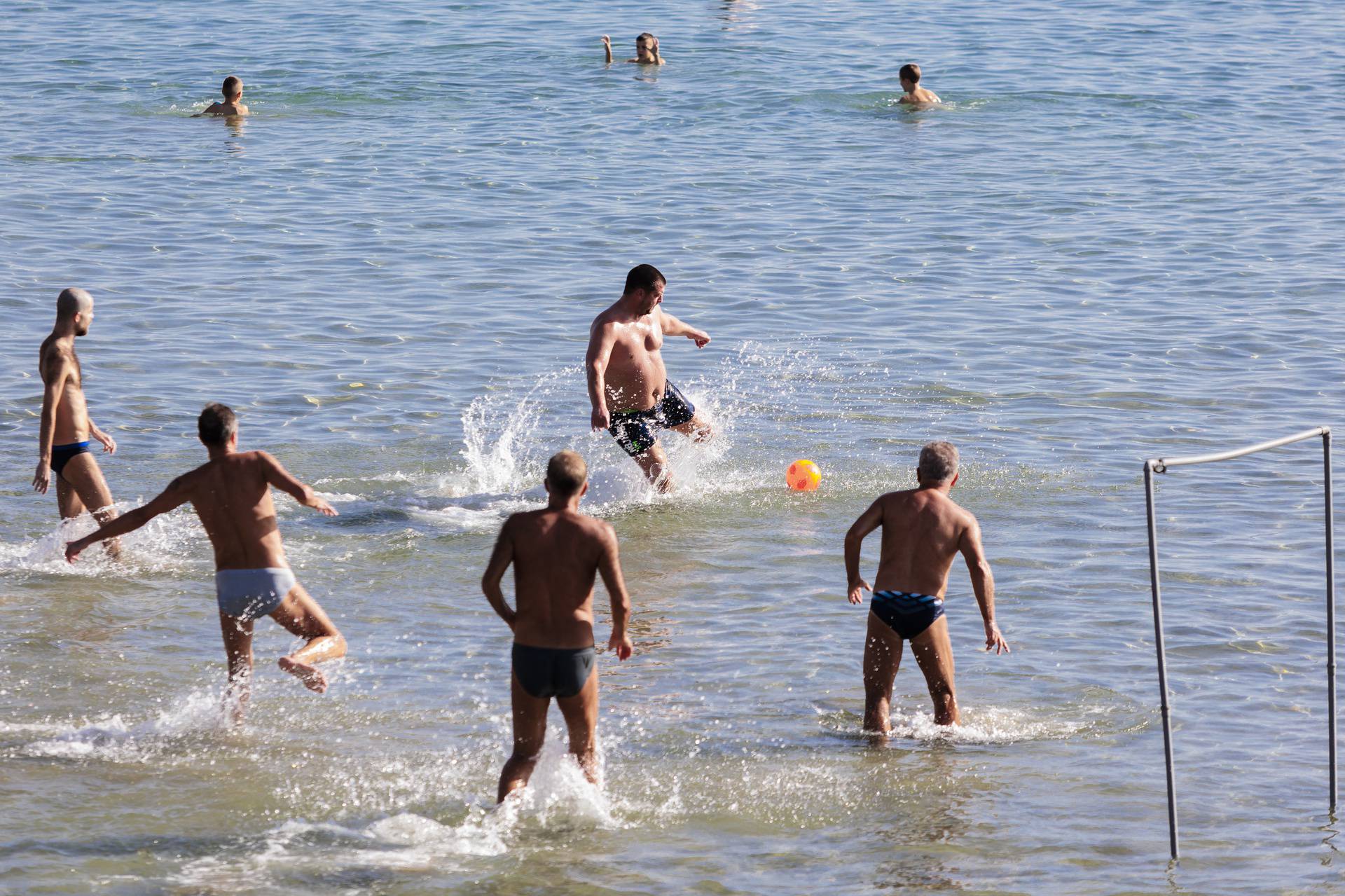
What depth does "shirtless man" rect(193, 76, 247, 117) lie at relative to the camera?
83.8ft

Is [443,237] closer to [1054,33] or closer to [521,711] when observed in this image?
[521,711]

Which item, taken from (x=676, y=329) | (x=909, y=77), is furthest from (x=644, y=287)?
(x=909, y=77)

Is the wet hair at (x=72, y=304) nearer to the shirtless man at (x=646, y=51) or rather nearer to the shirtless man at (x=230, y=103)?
the shirtless man at (x=230, y=103)

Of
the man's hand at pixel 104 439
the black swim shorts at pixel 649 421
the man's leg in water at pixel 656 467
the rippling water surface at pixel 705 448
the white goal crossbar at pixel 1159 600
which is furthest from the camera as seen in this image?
the man's leg in water at pixel 656 467

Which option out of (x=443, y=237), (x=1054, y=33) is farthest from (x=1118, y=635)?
(x=1054, y=33)

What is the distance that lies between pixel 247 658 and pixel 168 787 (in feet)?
2.60

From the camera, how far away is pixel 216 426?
770cm

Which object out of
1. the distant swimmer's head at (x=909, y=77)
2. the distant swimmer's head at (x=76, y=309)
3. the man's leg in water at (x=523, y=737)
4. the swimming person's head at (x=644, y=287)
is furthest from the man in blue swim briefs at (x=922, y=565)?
the distant swimmer's head at (x=909, y=77)

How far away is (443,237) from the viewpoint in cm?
1925

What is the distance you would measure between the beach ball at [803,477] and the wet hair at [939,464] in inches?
157

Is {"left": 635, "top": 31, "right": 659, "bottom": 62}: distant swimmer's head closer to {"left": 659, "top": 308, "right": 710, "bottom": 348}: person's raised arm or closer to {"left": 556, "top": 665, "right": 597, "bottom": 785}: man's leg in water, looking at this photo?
{"left": 659, "top": 308, "right": 710, "bottom": 348}: person's raised arm

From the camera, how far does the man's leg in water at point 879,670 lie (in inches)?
314

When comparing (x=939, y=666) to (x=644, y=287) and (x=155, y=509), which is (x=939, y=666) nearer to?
(x=155, y=509)

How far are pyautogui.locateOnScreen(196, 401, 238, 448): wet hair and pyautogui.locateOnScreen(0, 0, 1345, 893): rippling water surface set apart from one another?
53.1 inches
